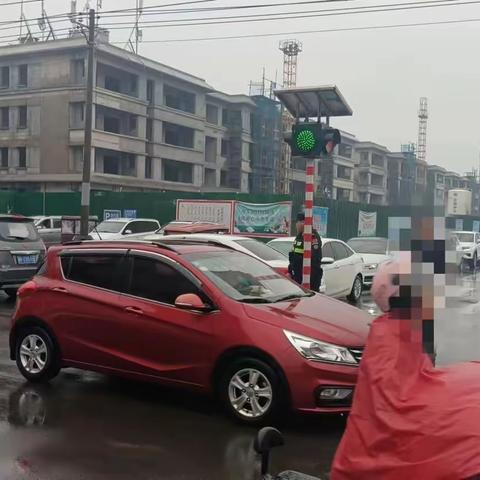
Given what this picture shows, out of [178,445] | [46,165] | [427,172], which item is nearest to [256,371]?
[178,445]

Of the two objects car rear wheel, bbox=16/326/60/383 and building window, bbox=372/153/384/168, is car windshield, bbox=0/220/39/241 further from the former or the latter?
building window, bbox=372/153/384/168

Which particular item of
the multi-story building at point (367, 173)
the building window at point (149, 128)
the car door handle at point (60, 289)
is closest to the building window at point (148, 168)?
the building window at point (149, 128)

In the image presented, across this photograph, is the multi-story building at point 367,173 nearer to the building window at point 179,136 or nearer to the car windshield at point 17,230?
the building window at point 179,136

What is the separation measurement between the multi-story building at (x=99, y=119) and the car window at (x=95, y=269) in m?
45.0

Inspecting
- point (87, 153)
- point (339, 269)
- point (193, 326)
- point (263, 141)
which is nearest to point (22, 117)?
point (263, 141)

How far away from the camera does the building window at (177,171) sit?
60906mm

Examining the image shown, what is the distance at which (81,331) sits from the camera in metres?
6.43

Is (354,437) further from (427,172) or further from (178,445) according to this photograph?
(178,445)

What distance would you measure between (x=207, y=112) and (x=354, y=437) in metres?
66.9

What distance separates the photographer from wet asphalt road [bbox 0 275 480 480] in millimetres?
4488

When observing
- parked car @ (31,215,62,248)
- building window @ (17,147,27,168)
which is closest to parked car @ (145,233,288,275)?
parked car @ (31,215,62,248)

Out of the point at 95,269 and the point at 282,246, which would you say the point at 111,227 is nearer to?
the point at 282,246

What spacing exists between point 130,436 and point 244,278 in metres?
1.86

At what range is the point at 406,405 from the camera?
80.2 inches
